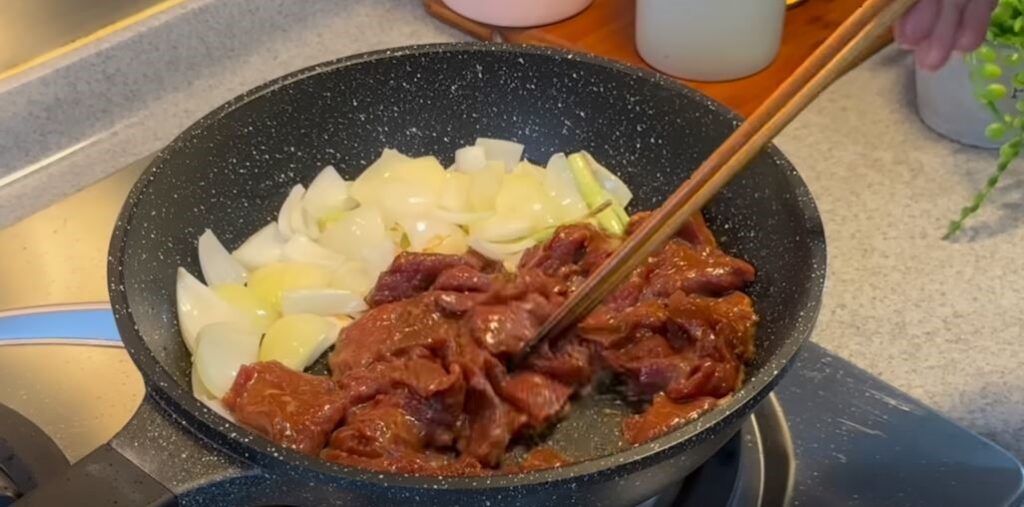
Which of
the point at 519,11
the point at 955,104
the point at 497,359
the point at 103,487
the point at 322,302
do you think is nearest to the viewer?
the point at 103,487

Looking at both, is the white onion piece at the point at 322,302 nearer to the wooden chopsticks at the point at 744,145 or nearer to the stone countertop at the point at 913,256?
the wooden chopsticks at the point at 744,145

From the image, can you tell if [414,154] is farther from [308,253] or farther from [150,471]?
[150,471]

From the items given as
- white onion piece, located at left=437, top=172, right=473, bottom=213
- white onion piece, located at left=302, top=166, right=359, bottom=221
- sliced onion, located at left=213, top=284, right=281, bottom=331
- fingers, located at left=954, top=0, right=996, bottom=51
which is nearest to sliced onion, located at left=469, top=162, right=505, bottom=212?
white onion piece, located at left=437, top=172, right=473, bottom=213

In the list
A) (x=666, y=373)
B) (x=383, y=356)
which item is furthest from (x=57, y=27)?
A: (x=666, y=373)

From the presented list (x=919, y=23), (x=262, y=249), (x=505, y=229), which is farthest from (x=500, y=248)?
(x=919, y=23)

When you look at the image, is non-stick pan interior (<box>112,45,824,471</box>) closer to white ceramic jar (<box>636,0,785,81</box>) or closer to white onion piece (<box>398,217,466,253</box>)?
white onion piece (<box>398,217,466,253</box>)

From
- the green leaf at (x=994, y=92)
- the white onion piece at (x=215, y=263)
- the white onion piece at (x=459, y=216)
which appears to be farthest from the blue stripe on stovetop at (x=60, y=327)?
the green leaf at (x=994, y=92)

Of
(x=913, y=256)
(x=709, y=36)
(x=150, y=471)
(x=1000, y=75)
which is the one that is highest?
(x=150, y=471)
